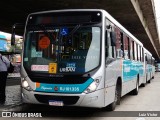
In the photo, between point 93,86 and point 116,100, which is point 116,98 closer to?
point 116,100

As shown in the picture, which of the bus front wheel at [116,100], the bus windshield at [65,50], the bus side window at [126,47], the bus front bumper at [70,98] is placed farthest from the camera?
the bus side window at [126,47]

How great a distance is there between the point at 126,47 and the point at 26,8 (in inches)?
355

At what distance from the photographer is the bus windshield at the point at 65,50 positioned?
24.5ft

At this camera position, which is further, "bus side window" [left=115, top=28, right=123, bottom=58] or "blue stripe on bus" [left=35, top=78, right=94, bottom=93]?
"bus side window" [left=115, top=28, right=123, bottom=58]

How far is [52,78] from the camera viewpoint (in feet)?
24.7

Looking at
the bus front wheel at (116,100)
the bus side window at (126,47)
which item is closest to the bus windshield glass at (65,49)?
the bus front wheel at (116,100)

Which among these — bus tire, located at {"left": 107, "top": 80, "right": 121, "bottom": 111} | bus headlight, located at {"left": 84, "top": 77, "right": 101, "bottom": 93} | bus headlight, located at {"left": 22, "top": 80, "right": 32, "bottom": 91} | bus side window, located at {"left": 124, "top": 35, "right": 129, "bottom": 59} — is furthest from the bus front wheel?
bus headlight, located at {"left": 22, "top": 80, "right": 32, "bottom": 91}

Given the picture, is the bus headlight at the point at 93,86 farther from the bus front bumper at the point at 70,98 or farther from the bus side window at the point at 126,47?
the bus side window at the point at 126,47

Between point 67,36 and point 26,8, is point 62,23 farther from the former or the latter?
point 26,8

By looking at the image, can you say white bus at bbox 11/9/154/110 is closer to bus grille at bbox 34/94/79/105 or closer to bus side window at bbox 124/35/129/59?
bus grille at bbox 34/94/79/105

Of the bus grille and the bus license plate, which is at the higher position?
the bus grille

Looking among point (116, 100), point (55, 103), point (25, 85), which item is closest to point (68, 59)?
point (55, 103)

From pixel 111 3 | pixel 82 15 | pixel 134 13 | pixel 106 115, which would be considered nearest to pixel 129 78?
pixel 106 115

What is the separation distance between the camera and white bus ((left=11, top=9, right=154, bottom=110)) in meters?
7.33
